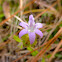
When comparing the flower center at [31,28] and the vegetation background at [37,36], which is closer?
the flower center at [31,28]

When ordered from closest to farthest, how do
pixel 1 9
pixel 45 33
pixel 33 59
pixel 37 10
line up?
pixel 33 59 < pixel 45 33 < pixel 37 10 < pixel 1 9

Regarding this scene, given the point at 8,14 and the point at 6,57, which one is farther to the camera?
the point at 8,14

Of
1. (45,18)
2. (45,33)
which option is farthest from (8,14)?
(45,33)

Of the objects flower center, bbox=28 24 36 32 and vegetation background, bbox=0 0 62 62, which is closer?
flower center, bbox=28 24 36 32

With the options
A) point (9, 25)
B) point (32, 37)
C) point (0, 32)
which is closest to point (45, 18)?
point (9, 25)

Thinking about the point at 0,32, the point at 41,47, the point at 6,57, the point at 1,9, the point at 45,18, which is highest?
the point at 1,9

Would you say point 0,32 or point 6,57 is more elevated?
point 0,32

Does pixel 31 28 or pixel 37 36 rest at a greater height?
pixel 31 28

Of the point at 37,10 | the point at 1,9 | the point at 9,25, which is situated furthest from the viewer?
the point at 1,9

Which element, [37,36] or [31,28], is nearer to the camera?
[31,28]

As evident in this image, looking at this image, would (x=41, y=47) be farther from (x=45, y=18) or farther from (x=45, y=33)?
(x=45, y=18)
